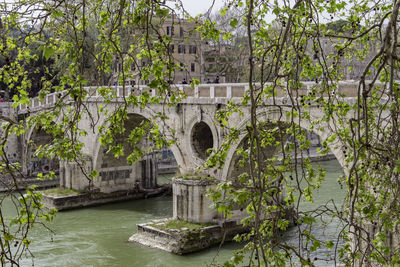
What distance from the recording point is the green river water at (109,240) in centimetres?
1348

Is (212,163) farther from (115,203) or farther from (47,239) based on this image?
(115,203)

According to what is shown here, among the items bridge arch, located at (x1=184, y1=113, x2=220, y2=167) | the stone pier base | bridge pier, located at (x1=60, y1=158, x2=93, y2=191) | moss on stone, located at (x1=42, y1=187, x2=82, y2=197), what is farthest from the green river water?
bridge arch, located at (x1=184, y1=113, x2=220, y2=167)

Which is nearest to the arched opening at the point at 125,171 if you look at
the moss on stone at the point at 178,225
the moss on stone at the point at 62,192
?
the moss on stone at the point at 62,192

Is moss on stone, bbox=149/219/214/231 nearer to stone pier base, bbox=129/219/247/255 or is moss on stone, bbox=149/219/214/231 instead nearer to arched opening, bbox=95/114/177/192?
stone pier base, bbox=129/219/247/255

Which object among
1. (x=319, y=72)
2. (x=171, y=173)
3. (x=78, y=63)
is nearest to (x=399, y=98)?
(x=319, y=72)

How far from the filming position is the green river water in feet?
44.2

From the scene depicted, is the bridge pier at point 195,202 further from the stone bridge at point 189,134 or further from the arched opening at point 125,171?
the arched opening at point 125,171

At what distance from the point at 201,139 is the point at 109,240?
13.1 feet

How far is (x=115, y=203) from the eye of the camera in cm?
2180

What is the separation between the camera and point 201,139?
16891 millimetres

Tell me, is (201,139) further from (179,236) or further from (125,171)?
(125,171)

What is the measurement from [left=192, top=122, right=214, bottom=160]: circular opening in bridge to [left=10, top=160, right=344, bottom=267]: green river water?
3.03m

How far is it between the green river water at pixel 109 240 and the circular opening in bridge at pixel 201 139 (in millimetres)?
3027

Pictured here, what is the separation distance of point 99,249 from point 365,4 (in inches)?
422
